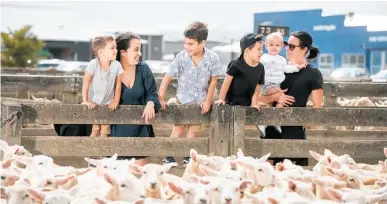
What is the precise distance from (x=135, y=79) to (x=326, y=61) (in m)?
44.4

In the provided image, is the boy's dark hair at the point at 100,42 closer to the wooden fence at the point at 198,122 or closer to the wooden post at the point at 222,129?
the wooden fence at the point at 198,122

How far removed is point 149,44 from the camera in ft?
254

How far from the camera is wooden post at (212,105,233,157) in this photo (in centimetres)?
870

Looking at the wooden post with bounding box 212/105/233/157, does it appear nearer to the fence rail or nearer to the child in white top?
the fence rail

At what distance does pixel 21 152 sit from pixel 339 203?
2970 millimetres

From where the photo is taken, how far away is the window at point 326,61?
51.5 metres

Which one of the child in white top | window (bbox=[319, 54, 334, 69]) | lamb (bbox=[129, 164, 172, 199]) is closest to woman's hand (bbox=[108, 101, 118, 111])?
the child in white top

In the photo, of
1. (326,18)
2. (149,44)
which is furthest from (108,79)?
(149,44)

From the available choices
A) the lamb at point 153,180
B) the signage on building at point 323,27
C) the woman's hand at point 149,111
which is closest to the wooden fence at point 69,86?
the woman's hand at point 149,111

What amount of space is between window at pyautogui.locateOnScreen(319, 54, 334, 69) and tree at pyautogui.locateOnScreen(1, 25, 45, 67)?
19.4 meters

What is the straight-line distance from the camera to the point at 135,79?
8664 mm

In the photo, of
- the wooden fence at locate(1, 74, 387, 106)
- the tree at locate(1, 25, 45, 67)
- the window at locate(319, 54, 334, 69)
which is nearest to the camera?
the wooden fence at locate(1, 74, 387, 106)

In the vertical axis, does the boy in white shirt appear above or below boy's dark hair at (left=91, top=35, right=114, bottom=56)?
below

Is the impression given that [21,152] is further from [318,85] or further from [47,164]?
[318,85]
